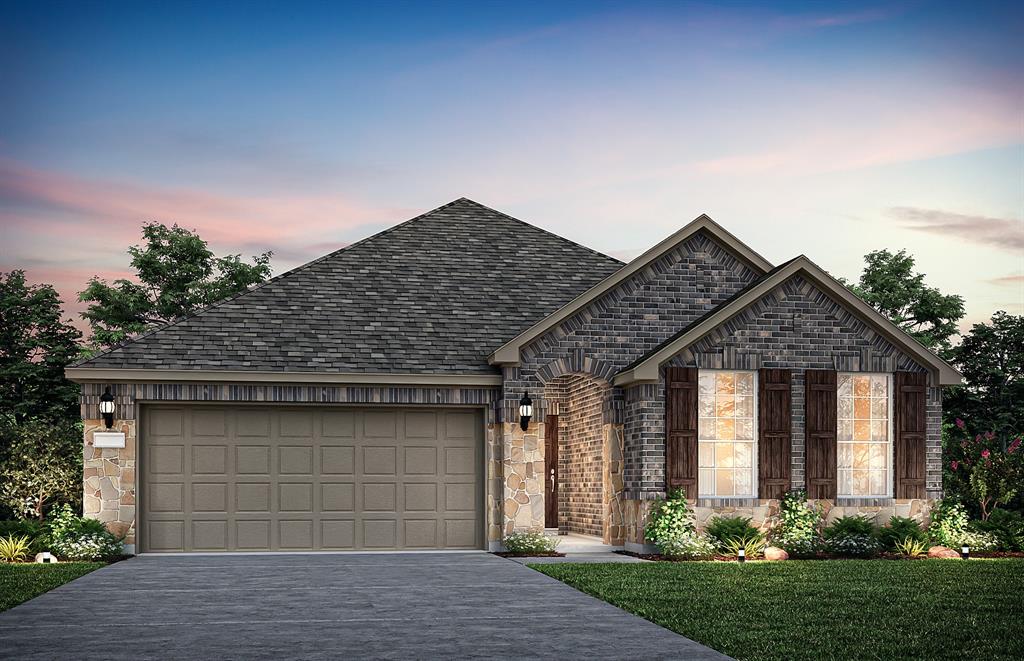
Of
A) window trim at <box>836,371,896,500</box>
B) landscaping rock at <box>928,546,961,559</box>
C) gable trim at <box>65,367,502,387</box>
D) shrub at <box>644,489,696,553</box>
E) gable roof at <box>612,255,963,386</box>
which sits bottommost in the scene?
landscaping rock at <box>928,546,961,559</box>

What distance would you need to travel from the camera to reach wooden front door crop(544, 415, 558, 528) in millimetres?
23328

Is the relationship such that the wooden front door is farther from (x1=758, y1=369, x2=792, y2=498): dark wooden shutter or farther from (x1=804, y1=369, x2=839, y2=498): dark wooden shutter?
(x1=804, y1=369, x2=839, y2=498): dark wooden shutter

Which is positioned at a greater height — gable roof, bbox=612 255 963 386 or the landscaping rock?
gable roof, bbox=612 255 963 386

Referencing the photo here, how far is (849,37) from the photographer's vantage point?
21500 mm

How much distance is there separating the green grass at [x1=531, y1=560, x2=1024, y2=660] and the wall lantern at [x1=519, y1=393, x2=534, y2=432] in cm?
316

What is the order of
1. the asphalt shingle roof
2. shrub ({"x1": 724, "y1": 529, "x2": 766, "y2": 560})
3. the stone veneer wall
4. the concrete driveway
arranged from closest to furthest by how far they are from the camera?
1. the concrete driveway
2. shrub ({"x1": 724, "y1": 529, "x2": 766, "y2": 560})
3. the stone veneer wall
4. the asphalt shingle roof

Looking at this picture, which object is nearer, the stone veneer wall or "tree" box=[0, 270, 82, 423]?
the stone veneer wall

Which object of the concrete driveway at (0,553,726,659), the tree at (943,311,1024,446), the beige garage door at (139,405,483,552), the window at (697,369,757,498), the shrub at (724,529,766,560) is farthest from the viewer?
the tree at (943,311,1024,446)

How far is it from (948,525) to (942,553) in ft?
2.65

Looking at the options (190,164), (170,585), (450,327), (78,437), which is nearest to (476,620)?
(170,585)

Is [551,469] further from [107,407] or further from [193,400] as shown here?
[107,407]

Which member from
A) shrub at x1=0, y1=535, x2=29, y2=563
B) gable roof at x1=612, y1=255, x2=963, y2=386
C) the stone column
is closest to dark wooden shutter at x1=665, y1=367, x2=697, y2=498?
gable roof at x1=612, y1=255, x2=963, y2=386

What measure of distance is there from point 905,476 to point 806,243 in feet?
35.4

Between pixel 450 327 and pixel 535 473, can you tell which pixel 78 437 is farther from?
pixel 535 473
